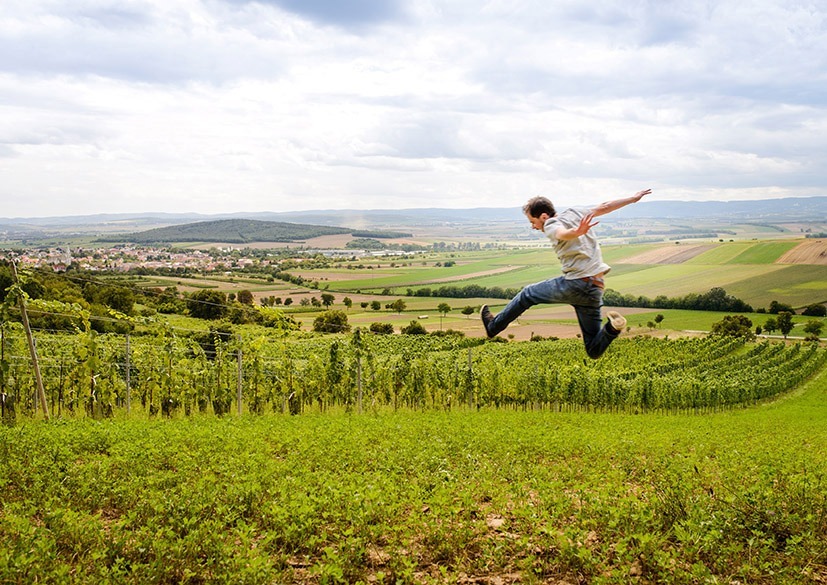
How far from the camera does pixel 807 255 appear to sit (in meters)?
113

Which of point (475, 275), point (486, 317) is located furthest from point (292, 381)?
point (475, 275)

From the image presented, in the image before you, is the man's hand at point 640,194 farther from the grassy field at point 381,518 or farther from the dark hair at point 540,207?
the grassy field at point 381,518

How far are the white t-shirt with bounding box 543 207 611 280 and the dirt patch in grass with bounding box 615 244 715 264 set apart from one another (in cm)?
11776

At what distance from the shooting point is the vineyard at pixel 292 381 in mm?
20281

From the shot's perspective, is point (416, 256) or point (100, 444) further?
point (416, 256)

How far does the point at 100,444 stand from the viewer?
9.99 metres

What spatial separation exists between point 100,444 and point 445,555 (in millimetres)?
6404

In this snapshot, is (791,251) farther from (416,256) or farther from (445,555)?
(445,555)

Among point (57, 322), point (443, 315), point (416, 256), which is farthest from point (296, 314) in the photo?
point (416, 256)

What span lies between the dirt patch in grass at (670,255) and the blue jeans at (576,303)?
385 feet

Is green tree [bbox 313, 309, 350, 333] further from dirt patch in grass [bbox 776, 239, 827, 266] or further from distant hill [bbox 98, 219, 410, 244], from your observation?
distant hill [bbox 98, 219, 410, 244]

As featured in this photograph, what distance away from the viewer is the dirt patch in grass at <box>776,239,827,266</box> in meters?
110

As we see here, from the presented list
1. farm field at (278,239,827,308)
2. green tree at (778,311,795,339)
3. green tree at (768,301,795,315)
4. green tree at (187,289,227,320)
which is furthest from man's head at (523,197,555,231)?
green tree at (768,301,795,315)

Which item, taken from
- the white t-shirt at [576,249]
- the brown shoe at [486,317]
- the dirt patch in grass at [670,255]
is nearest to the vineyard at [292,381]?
the brown shoe at [486,317]
